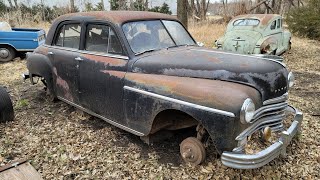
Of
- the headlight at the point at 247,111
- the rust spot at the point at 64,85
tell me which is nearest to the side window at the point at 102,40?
the rust spot at the point at 64,85

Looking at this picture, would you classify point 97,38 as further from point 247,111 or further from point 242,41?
point 242,41

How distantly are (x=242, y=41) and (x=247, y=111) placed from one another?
21.9 feet

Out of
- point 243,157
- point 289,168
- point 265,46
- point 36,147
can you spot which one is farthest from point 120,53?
point 265,46

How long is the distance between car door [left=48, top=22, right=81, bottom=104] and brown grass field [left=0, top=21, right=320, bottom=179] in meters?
0.48

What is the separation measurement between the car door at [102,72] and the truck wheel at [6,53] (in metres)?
5.89

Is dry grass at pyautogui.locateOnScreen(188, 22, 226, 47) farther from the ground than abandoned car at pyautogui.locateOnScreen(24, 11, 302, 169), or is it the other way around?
dry grass at pyautogui.locateOnScreen(188, 22, 226, 47)

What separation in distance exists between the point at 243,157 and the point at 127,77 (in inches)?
64.8

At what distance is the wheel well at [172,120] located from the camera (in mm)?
3459

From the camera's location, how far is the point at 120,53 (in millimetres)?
3775

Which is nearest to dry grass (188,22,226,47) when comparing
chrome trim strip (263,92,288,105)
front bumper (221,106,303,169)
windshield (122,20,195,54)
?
windshield (122,20,195,54)

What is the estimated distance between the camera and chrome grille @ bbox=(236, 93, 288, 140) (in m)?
2.88

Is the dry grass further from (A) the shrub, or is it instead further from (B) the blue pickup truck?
(B) the blue pickup truck

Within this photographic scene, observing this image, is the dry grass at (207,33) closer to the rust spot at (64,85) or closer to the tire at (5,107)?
the rust spot at (64,85)

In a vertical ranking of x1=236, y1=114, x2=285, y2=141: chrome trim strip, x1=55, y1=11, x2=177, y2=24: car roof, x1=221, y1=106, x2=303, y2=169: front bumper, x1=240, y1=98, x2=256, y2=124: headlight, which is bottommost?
x1=221, y1=106, x2=303, y2=169: front bumper
